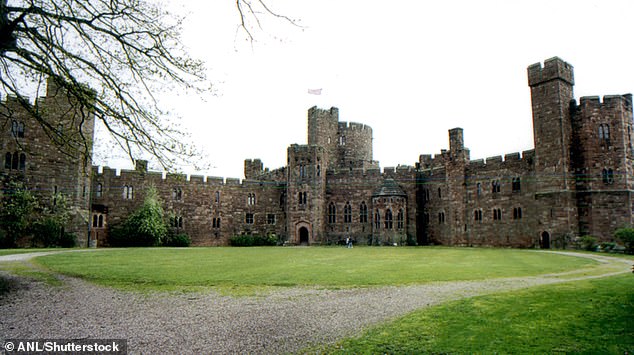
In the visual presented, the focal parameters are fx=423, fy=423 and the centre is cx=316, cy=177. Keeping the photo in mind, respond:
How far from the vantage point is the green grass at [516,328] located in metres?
6.92

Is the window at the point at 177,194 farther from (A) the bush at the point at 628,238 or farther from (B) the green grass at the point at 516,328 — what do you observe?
(B) the green grass at the point at 516,328

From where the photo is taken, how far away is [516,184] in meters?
37.6

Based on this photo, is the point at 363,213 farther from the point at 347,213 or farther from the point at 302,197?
the point at 302,197

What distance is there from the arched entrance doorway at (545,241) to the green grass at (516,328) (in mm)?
26117

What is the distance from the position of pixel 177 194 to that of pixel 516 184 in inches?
1348

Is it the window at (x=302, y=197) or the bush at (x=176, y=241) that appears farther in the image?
the window at (x=302, y=197)

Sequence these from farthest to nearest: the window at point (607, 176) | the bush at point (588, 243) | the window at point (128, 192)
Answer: the window at point (128, 192)
the window at point (607, 176)
the bush at point (588, 243)

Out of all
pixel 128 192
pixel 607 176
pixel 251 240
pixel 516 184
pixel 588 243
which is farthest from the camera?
pixel 251 240

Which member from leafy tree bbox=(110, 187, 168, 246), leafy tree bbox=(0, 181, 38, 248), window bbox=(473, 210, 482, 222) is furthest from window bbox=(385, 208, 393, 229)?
leafy tree bbox=(0, 181, 38, 248)

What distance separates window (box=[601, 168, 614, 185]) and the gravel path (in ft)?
80.3

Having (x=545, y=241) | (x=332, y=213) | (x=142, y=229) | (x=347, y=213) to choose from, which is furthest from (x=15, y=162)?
(x=545, y=241)

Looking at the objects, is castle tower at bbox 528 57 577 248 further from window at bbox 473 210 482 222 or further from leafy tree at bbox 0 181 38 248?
leafy tree at bbox 0 181 38 248

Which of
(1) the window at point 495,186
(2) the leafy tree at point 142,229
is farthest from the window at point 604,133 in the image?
(2) the leafy tree at point 142,229

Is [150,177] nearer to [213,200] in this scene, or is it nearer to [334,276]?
[213,200]
